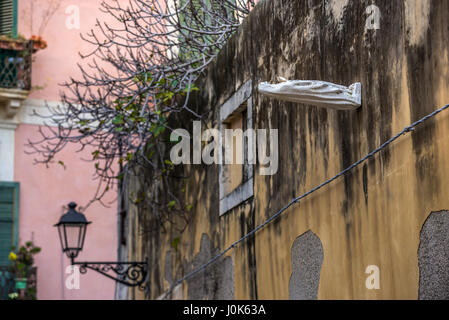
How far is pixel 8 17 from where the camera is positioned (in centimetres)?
1596

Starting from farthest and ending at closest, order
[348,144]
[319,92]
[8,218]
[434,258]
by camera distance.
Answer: [8,218] < [348,144] < [319,92] < [434,258]

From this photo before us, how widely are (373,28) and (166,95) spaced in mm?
4468

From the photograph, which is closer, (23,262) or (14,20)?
(23,262)

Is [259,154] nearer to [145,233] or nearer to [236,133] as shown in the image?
[236,133]

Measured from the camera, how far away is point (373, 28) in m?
6.50

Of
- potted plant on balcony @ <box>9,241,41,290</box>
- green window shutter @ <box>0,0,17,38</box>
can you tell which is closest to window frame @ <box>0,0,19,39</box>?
green window shutter @ <box>0,0,17,38</box>

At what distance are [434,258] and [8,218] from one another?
10658mm

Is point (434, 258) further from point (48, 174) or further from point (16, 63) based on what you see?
point (16, 63)

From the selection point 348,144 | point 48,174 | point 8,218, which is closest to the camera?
point 348,144

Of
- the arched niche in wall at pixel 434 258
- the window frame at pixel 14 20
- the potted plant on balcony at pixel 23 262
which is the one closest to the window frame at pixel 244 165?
the arched niche in wall at pixel 434 258

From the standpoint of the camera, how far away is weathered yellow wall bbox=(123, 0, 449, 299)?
5.79m

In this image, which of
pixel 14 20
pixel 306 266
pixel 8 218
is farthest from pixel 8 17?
pixel 306 266

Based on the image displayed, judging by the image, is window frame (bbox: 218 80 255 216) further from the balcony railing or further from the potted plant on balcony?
the balcony railing

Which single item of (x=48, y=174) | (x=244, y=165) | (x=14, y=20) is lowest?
(x=244, y=165)
